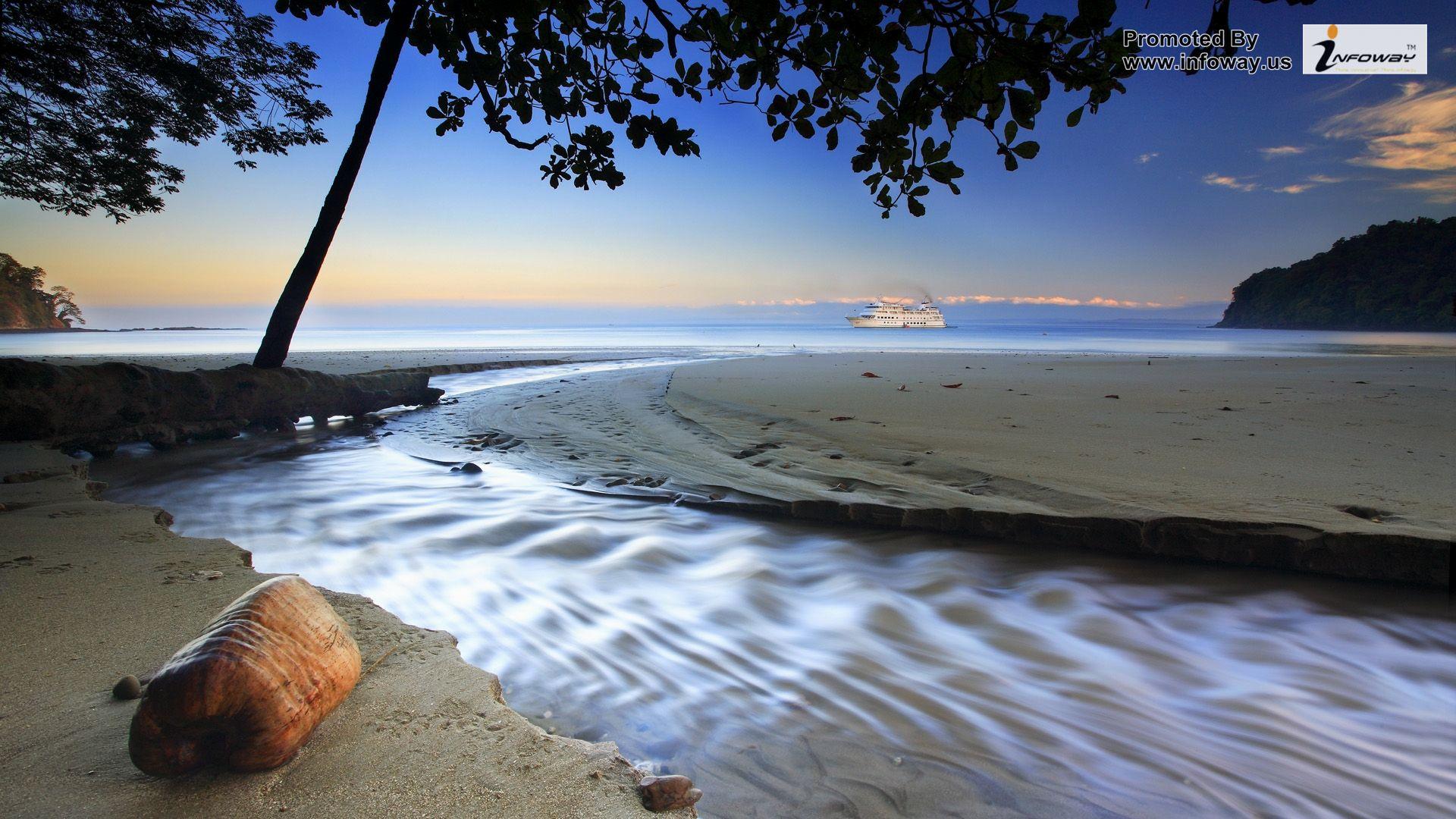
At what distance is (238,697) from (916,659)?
2.29 metres

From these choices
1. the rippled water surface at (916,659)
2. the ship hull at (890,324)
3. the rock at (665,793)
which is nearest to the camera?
the rock at (665,793)

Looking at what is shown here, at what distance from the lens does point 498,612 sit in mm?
2893

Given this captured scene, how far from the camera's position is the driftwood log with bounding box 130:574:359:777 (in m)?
1.24

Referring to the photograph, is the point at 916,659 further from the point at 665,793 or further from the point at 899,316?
the point at 899,316

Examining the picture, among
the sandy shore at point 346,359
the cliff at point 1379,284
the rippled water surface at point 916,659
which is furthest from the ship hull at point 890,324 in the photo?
the rippled water surface at point 916,659

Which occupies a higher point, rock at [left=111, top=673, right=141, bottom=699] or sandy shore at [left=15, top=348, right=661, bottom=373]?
sandy shore at [left=15, top=348, right=661, bottom=373]

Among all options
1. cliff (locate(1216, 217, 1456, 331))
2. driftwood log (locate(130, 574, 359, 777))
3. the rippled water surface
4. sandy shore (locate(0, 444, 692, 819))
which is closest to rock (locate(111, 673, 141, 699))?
sandy shore (locate(0, 444, 692, 819))

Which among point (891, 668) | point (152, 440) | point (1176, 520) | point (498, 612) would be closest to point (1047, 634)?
point (891, 668)

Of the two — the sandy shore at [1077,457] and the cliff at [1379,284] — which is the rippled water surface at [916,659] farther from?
the cliff at [1379,284]

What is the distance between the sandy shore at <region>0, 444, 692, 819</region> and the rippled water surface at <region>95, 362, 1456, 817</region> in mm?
371

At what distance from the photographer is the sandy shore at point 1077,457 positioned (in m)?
3.07

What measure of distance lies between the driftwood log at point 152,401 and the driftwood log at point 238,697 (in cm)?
592

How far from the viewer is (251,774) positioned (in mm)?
1313

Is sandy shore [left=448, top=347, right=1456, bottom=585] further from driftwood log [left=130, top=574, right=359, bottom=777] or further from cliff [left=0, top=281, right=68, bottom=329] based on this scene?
cliff [left=0, top=281, right=68, bottom=329]
